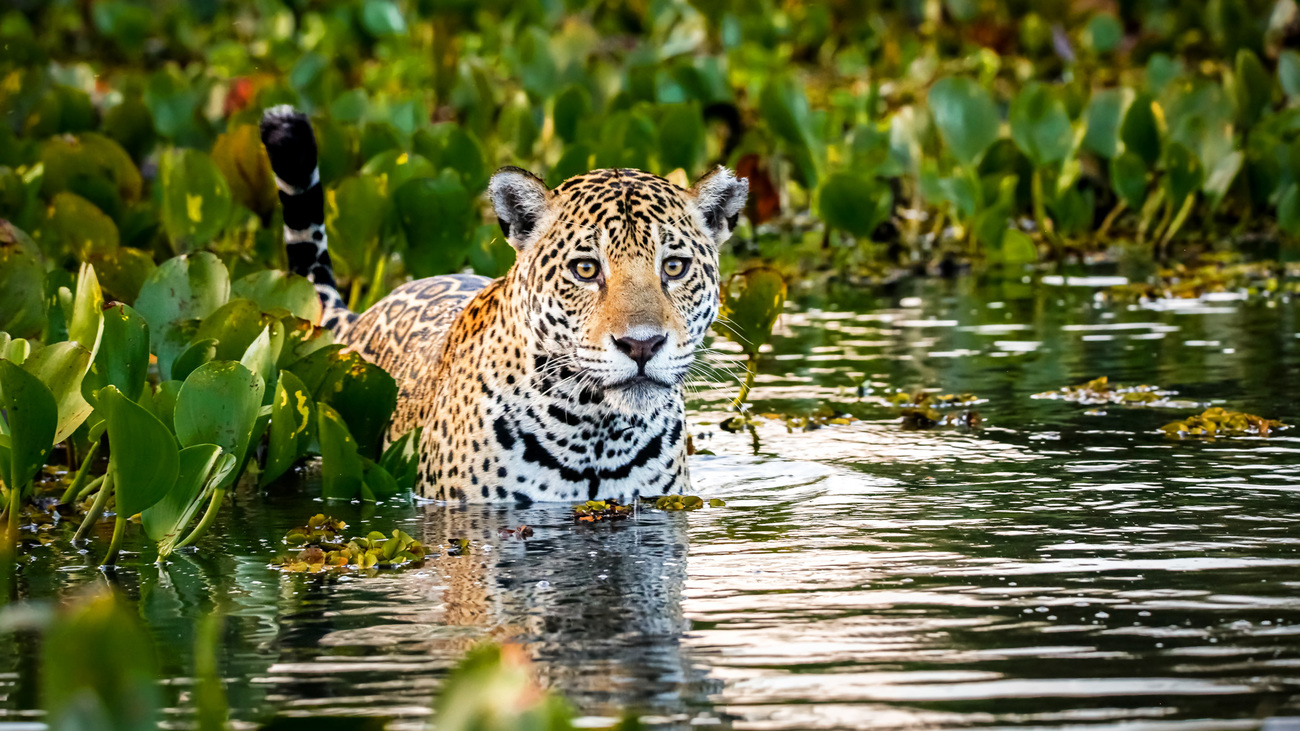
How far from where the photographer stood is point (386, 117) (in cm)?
1623

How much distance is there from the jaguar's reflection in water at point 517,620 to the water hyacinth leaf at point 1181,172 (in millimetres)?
8128

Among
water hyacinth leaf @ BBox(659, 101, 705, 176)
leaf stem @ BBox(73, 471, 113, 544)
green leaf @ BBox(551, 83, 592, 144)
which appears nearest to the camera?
leaf stem @ BBox(73, 471, 113, 544)

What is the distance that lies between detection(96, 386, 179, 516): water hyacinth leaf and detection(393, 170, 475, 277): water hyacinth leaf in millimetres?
5489

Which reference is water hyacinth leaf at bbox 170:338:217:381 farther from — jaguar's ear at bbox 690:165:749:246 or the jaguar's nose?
jaguar's ear at bbox 690:165:749:246

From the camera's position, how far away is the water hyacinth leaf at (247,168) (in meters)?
12.6

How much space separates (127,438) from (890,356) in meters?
6.33

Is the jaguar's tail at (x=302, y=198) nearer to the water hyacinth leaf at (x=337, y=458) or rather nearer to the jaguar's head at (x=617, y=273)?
the water hyacinth leaf at (x=337, y=458)

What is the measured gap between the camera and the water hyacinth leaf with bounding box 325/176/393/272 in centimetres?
1148

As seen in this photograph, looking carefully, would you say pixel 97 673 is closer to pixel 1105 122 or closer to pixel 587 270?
pixel 587 270

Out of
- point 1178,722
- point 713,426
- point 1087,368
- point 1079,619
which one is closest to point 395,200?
point 713,426

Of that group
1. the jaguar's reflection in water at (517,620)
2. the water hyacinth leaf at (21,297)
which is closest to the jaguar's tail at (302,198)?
the water hyacinth leaf at (21,297)

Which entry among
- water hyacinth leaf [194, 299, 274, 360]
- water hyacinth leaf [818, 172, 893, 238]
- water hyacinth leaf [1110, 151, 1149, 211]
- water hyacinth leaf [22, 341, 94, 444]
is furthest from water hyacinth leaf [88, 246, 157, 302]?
water hyacinth leaf [1110, 151, 1149, 211]

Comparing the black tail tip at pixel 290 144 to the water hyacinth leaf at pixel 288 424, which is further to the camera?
the black tail tip at pixel 290 144

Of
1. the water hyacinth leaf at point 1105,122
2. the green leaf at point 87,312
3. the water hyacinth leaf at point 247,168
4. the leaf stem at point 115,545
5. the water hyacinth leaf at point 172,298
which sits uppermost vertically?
the water hyacinth leaf at point 1105,122
